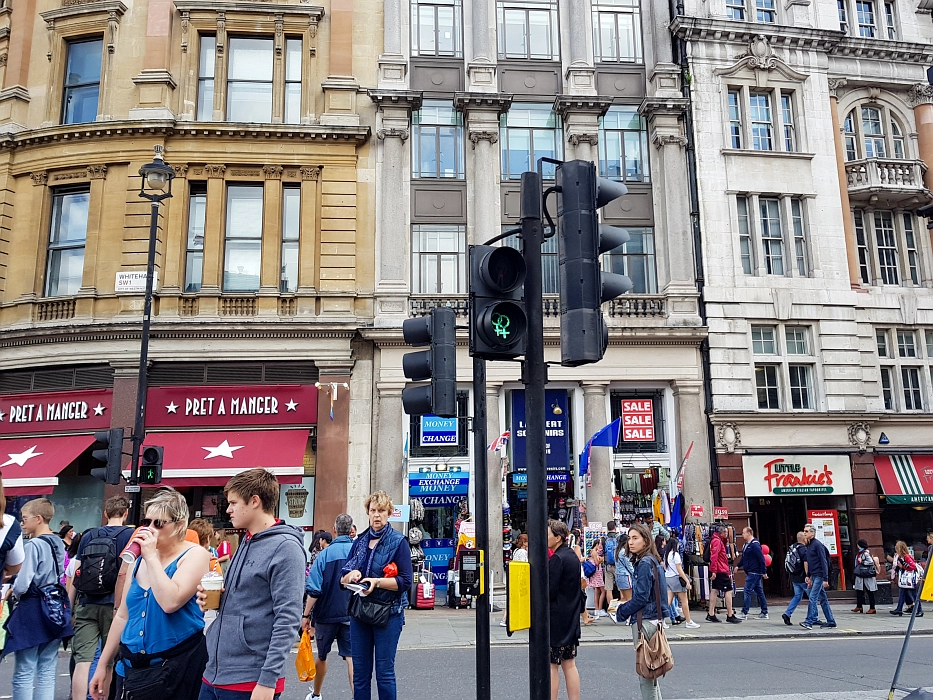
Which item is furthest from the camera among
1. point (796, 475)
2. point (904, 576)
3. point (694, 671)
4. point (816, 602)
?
point (796, 475)

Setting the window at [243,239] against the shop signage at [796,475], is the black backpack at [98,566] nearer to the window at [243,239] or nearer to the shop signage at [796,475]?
the window at [243,239]

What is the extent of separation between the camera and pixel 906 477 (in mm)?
21969

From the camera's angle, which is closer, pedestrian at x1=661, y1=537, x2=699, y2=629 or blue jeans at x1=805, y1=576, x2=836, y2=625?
pedestrian at x1=661, y1=537, x2=699, y2=629

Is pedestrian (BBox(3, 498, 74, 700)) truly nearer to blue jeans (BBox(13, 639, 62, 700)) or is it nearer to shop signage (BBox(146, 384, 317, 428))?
blue jeans (BBox(13, 639, 62, 700))

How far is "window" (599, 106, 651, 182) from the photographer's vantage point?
23.6 metres

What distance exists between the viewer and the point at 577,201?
5598 mm

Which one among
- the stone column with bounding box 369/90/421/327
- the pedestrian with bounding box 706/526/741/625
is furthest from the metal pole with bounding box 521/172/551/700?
the stone column with bounding box 369/90/421/327

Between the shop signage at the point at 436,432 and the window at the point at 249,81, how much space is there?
10.1m

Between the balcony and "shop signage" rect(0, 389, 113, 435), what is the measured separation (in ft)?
73.8

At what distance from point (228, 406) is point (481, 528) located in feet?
47.6

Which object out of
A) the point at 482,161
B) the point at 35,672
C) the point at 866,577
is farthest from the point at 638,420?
the point at 35,672

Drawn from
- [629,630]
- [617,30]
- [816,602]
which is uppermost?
[617,30]

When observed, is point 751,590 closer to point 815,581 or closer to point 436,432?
point 815,581

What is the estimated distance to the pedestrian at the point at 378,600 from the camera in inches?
276
